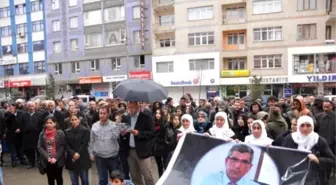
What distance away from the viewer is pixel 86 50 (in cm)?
4494

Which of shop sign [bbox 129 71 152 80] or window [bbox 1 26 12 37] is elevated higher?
window [bbox 1 26 12 37]

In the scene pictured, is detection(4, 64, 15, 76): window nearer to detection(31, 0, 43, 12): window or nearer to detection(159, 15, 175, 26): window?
detection(31, 0, 43, 12): window

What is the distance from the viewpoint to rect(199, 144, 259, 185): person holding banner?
15.0 ft

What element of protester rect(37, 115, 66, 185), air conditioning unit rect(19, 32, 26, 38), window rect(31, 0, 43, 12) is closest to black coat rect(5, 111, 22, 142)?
protester rect(37, 115, 66, 185)

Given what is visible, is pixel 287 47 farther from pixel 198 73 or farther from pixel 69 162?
pixel 69 162

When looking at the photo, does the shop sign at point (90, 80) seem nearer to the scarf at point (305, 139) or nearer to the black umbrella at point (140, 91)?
the black umbrella at point (140, 91)

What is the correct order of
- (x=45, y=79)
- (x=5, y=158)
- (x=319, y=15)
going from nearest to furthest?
(x=5, y=158) → (x=319, y=15) → (x=45, y=79)

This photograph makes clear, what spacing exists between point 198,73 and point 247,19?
7303mm

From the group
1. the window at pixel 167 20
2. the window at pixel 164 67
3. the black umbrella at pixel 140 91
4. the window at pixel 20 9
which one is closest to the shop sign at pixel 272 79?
the window at pixel 164 67

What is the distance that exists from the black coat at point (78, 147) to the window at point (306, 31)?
30.9 metres

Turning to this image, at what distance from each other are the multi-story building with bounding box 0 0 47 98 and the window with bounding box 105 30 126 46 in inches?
434

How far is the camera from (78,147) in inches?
258

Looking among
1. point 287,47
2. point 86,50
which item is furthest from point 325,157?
point 86,50

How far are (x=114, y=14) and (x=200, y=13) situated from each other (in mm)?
10763
